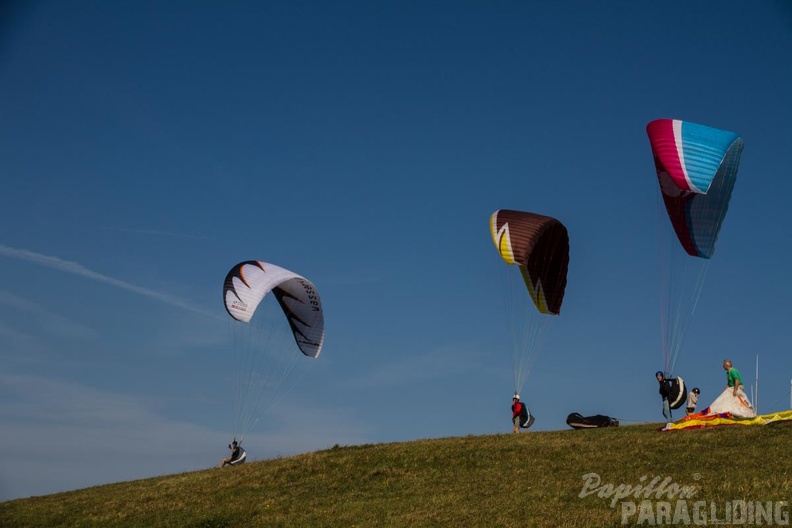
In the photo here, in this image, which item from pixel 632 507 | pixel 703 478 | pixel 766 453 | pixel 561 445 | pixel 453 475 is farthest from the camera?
pixel 561 445

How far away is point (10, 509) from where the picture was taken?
30.2 m

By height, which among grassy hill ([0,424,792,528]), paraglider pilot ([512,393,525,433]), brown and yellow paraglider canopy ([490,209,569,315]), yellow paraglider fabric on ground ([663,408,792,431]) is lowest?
grassy hill ([0,424,792,528])

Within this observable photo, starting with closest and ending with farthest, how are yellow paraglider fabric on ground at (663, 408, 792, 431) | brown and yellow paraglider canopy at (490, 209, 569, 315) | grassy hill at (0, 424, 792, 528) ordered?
grassy hill at (0, 424, 792, 528)
yellow paraglider fabric on ground at (663, 408, 792, 431)
brown and yellow paraglider canopy at (490, 209, 569, 315)

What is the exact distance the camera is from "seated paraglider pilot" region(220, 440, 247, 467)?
33.2 metres

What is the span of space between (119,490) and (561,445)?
16691mm

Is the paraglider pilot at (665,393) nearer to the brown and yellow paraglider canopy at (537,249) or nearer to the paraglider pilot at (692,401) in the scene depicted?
the paraglider pilot at (692,401)

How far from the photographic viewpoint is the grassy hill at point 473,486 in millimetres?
19031

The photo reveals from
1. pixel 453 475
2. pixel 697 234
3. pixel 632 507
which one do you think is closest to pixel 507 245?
pixel 697 234

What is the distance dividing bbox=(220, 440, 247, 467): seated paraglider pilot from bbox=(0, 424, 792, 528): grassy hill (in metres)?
1.61

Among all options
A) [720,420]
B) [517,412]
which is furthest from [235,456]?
[720,420]

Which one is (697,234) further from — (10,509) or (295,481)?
(10,509)

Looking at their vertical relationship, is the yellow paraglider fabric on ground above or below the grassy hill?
above

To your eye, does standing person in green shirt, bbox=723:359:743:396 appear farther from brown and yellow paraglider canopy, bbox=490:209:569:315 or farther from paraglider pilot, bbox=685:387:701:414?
brown and yellow paraglider canopy, bbox=490:209:569:315

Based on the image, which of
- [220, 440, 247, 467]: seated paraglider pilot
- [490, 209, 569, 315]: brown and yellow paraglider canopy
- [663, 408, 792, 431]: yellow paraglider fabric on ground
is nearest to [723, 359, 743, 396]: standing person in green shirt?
[663, 408, 792, 431]: yellow paraglider fabric on ground
